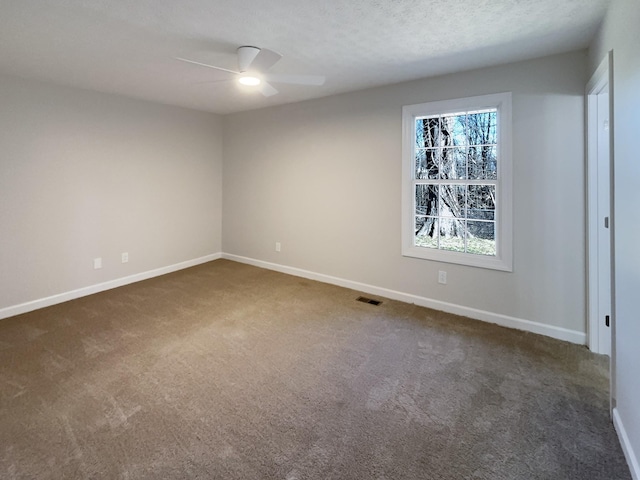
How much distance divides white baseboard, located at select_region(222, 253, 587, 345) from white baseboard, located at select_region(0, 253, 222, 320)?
51.9 inches

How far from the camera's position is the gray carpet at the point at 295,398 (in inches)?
63.8

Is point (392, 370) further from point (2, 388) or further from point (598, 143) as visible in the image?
point (2, 388)

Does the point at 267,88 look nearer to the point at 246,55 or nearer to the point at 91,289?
the point at 246,55

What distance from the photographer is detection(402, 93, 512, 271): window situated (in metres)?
3.11

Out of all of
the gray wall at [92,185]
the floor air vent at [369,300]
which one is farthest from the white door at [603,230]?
the gray wall at [92,185]

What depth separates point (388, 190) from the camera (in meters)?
3.80

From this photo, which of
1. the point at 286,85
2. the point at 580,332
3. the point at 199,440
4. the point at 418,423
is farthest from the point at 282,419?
the point at 286,85

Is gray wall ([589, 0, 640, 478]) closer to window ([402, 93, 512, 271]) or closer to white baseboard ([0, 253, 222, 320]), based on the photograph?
window ([402, 93, 512, 271])

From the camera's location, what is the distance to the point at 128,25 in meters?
2.28

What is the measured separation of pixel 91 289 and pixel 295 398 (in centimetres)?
329

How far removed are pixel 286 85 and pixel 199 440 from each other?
344 cm

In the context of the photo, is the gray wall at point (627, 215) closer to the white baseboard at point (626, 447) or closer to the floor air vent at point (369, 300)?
the white baseboard at point (626, 447)

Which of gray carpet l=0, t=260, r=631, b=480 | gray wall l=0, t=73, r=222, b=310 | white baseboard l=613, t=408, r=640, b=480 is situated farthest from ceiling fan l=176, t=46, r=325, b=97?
white baseboard l=613, t=408, r=640, b=480

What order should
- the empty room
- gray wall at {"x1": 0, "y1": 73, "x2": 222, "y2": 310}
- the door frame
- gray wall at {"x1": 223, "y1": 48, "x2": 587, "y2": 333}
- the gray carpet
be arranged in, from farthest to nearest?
1. gray wall at {"x1": 0, "y1": 73, "x2": 222, "y2": 310}
2. gray wall at {"x1": 223, "y1": 48, "x2": 587, "y2": 333}
3. the door frame
4. the empty room
5. the gray carpet
